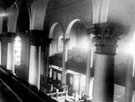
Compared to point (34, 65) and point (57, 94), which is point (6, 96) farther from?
point (57, 94)

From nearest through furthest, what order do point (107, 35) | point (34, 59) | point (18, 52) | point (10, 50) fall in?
point (107, 35), point (34, 59), point (10, 50), point (18, 52)

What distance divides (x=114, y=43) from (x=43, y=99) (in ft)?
8.75

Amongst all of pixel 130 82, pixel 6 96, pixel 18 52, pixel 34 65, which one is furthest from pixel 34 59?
pixel 18 52

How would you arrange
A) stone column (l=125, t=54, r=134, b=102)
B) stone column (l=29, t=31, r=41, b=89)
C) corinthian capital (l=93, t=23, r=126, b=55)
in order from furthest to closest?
stone column (l=125, t=54, r=134, b=102)
stone column (l=29, t=31, r=41, b=89)
corinthian capital (l=93, t=23, r=126, b=55)

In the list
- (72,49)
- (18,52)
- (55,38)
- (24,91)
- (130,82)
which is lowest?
(130,82)

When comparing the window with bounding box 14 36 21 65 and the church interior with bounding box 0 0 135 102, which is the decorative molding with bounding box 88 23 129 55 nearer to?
the church interior with bounding box 0 0 135 102

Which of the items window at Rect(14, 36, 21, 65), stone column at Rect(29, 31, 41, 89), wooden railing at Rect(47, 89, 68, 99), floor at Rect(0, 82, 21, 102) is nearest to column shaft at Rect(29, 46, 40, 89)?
stone column at Rect(29, 31, 41, 89)

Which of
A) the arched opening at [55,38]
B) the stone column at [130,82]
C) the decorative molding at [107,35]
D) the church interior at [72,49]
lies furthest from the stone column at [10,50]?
the arched opening at [55,38]

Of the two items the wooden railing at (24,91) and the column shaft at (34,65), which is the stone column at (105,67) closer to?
the wooden railing at (24,91)

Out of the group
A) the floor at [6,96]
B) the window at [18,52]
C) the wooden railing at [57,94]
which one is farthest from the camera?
the window at [18,52]

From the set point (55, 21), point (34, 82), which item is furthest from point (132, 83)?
point (55, 21)

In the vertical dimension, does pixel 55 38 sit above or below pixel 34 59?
above

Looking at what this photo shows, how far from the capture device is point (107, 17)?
12.1ft

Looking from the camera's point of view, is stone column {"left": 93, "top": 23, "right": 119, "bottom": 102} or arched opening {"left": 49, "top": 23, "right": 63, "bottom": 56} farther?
arched opening {"left": 49, "top": 23, "right": 63, "bottom": 56}
